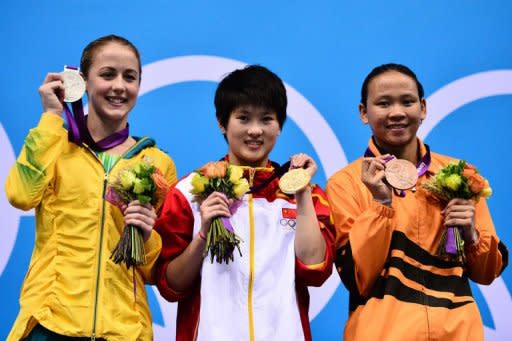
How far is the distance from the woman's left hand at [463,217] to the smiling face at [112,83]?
1.20 meters

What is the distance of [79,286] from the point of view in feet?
8.56

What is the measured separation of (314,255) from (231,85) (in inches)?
28.3

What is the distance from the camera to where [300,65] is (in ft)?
12.4

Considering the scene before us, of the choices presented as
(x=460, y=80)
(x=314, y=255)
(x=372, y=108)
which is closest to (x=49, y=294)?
(x=314, y=255)

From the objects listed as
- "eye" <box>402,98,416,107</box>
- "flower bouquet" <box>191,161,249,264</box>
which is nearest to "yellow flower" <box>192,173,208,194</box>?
"flower bouquet" <box>191,161,249,264</box>

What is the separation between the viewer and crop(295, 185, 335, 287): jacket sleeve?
8.74 feet

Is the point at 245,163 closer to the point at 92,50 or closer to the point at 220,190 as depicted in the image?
the point at 220,190

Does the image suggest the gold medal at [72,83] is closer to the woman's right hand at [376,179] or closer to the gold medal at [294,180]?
the gold medal at [294,180]

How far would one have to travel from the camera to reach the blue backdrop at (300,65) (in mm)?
3697

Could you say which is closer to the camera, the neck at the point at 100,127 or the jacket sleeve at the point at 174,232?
the jacket sleeve at the point at 174,232

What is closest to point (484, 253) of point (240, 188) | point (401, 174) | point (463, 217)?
point (463, 217)

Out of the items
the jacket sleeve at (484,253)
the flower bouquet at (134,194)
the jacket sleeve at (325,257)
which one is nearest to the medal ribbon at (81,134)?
the flower bouquet at (134,194)

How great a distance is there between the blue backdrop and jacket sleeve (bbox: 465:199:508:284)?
88 centimetres

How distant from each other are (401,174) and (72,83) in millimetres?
1191
